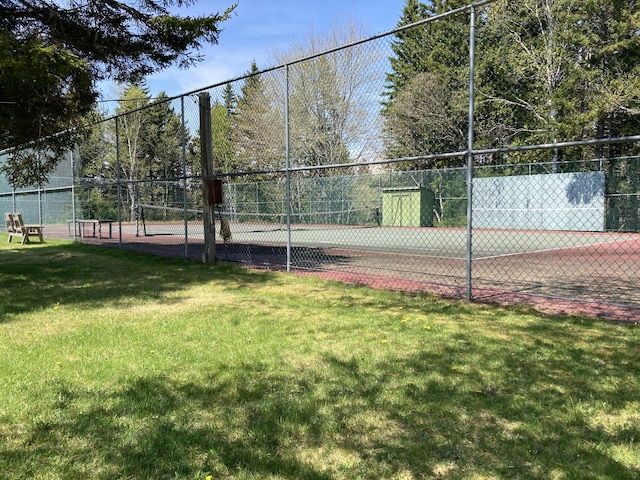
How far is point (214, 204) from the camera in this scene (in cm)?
932

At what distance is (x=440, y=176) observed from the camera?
59.7ft

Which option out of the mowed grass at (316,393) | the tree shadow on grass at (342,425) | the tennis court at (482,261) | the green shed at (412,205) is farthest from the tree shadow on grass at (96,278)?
the green shed at (412,205)

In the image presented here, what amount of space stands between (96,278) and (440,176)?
13760 millimetres

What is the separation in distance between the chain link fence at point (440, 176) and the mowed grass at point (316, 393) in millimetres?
1818

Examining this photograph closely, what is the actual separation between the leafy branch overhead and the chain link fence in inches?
43.7

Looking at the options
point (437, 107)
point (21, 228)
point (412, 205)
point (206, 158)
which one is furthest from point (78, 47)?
point (412, 205)

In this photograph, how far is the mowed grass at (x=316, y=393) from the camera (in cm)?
227

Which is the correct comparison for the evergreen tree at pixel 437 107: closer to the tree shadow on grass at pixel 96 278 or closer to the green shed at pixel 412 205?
the green shed at pixel 412 205

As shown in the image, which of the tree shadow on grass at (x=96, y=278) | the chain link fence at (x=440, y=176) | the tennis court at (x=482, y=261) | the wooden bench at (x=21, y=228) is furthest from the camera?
the wooden bench at (x=21, y=228)

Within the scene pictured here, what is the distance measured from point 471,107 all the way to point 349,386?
11.7 ft

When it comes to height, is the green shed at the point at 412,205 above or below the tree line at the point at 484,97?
below

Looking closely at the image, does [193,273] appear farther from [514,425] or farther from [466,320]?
[514,425]

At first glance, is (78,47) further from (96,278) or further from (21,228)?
(21,228)

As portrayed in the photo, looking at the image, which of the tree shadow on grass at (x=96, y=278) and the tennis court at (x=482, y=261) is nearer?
the tree shadow on grass at (x=96, y=278)
